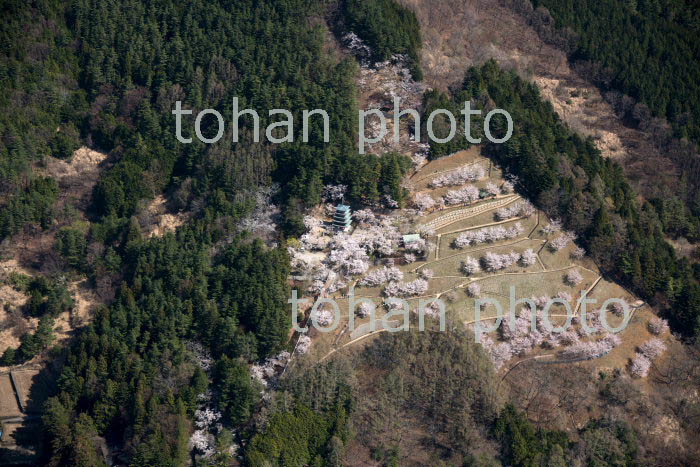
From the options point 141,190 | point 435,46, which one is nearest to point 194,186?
point 141,190

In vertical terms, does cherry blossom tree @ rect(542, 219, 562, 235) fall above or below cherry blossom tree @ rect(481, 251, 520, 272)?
above

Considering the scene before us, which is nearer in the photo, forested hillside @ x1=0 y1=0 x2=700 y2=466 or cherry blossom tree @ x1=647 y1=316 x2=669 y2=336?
forested hillside @ x1=0 y1=0 x2=700 y2=466

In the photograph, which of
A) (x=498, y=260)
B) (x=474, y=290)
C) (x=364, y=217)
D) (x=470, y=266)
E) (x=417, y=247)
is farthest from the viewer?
(x=364, y=217)

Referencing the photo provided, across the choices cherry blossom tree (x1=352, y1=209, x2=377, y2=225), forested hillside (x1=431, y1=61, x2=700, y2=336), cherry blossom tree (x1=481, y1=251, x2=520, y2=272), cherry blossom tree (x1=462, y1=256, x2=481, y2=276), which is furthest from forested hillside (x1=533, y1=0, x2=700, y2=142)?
cherry blossom tree (x1=352, y1=209, x2=377, y2=225)

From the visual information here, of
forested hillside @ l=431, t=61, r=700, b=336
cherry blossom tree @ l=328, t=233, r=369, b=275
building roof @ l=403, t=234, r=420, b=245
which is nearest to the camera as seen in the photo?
cherry blossom tree @ l=328, t=233, r=369, b=275

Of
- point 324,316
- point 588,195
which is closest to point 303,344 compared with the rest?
point 324,316

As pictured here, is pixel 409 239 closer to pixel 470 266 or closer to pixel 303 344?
pixel 470 266

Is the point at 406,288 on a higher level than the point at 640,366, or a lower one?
higher

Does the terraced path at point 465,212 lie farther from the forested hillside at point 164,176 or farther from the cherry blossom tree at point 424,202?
the forested hillside at point 164,176

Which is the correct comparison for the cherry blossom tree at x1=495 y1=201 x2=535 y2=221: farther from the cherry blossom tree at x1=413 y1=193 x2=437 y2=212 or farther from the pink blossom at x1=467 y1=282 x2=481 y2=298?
the pink blossom at x1=467 y1=282 x2=481 y2=298

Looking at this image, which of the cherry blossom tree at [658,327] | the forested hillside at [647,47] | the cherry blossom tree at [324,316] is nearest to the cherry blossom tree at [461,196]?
the cherry blossom tree at [324,316]
